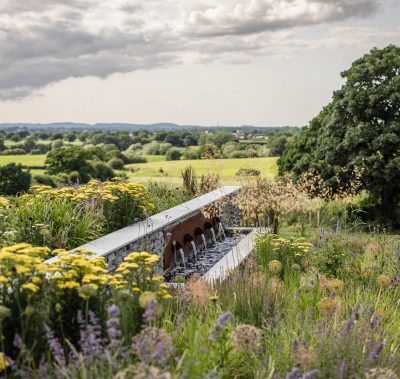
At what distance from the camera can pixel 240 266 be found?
8.59m

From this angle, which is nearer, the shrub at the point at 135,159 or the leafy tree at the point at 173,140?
the shrub at the point at 135,159

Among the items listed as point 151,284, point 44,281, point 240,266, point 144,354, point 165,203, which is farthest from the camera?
point 165,203

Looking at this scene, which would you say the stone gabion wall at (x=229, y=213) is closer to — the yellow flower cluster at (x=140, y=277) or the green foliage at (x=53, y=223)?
the green foliage at (x=53, y=223)

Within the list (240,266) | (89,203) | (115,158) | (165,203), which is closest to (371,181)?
(165,203)

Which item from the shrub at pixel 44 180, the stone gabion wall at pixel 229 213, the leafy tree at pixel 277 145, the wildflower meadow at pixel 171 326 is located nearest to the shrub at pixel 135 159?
the leafy tree at pixel 277 145

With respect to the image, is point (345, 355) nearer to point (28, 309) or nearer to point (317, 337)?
point (317, 337)

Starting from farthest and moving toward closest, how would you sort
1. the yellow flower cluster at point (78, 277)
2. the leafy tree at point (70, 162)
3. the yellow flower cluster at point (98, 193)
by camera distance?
the leafy tree at point (70, 162)
the yellow flower cluster at point (98, 193)
the yellow flower cluster at point (78, 277)

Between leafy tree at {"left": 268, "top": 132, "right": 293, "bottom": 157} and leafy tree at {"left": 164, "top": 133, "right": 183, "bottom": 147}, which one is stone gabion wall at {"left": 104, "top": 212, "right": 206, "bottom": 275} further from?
leafy tree at {"left": 164, "top": 133, "right": 183, "bottom": 147}

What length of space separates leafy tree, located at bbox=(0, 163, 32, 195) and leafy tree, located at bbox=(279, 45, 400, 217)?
565 inches

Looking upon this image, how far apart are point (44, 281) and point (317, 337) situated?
75.3 inches

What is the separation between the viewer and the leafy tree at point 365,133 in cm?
1552

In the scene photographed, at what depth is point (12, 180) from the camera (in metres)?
26.2

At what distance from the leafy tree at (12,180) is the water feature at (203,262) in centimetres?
1582

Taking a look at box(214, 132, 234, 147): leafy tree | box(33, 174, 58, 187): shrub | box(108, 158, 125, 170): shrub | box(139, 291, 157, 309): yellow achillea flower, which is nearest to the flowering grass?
box(139, 291, 157, 309): yellow achillea flower
